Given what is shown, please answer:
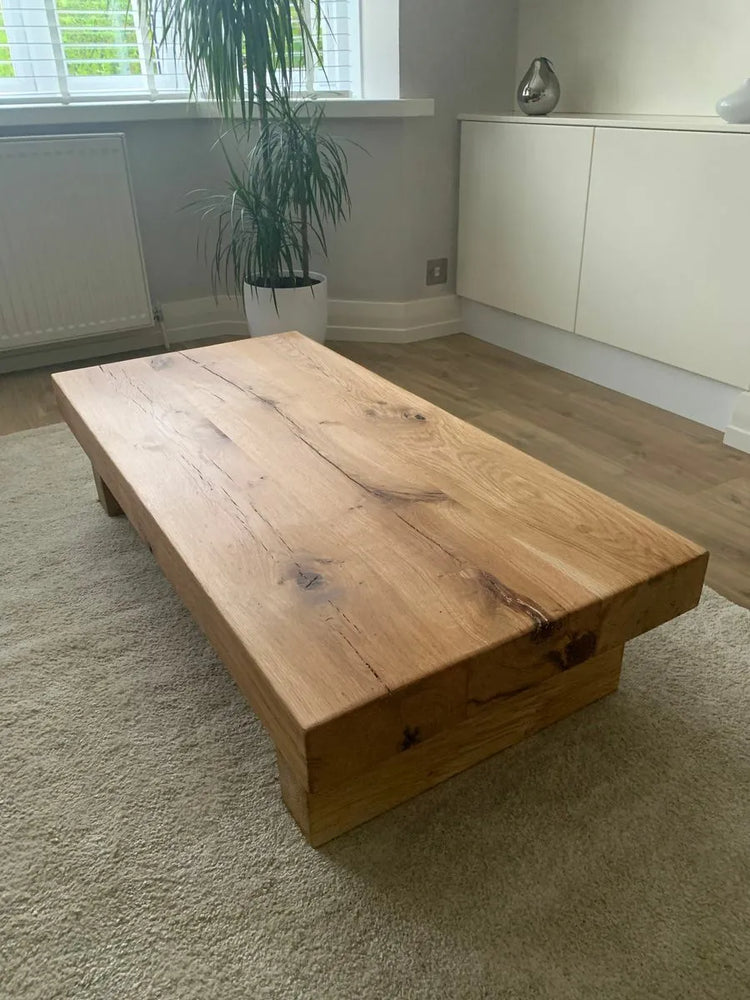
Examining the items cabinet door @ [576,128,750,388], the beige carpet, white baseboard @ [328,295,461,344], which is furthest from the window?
the beige carpet

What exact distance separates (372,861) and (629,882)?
34 centimetres

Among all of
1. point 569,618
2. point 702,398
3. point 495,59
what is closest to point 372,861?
point 569,618

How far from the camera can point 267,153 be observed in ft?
8.97

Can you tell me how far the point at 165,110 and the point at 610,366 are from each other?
1.89 m

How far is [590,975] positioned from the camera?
0.92 metres

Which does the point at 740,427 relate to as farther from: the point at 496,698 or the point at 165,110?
the point at 165,110

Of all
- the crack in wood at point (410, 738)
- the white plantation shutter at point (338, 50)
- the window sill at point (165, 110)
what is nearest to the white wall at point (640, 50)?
the window sill at point (165, 110)

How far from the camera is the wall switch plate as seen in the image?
3299 millimetres

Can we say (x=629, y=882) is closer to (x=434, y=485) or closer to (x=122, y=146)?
(x=434, y=485)

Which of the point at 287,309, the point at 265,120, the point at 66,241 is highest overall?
the point at 265,120

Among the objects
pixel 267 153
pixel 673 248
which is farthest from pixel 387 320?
pixel 673 248

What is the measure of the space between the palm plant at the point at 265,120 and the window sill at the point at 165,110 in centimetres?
9

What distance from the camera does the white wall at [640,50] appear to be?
8.00 ft

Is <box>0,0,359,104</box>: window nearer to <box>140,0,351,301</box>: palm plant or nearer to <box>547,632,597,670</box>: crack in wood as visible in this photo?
<box>140,0,351,301</box>: palm plant
